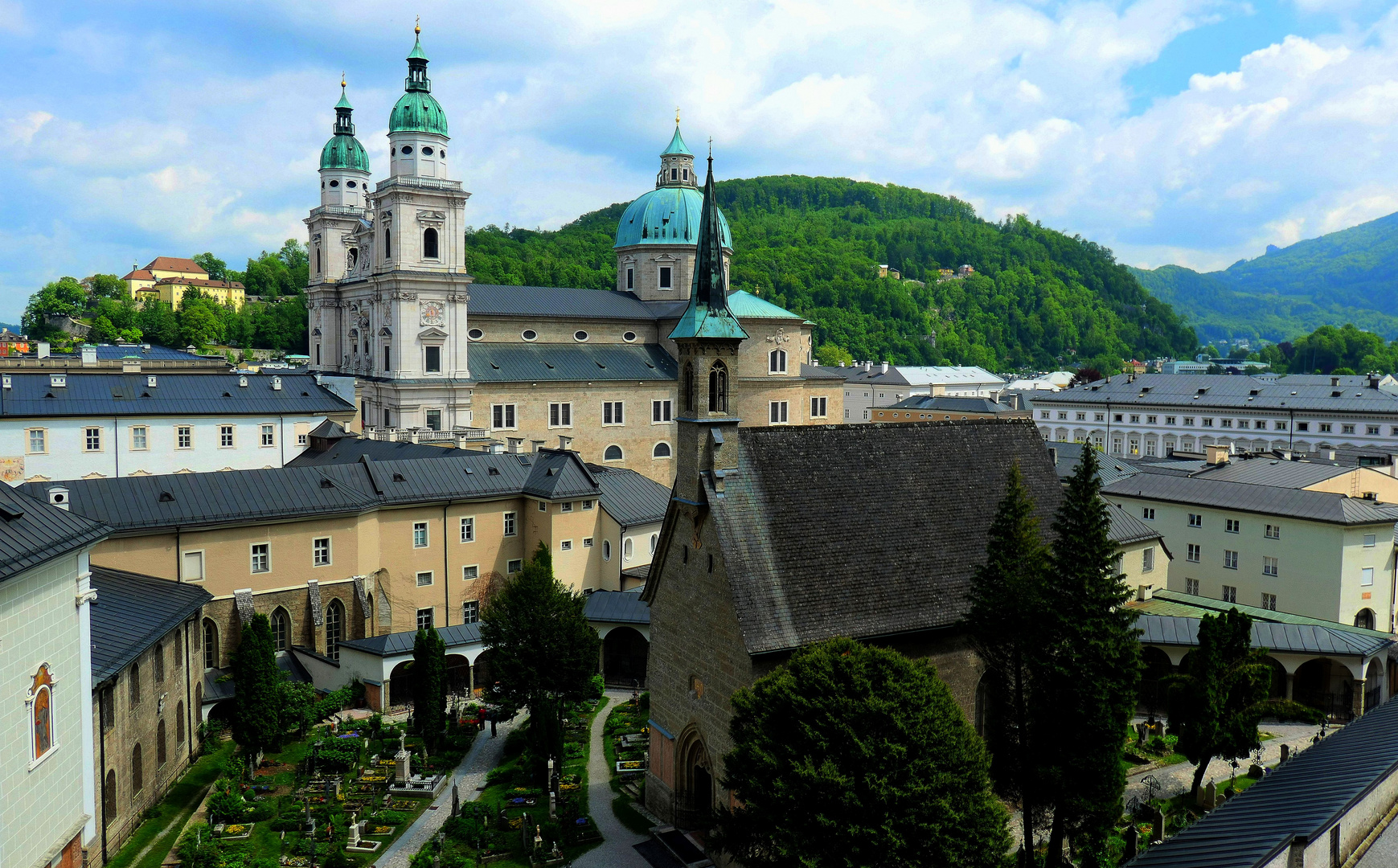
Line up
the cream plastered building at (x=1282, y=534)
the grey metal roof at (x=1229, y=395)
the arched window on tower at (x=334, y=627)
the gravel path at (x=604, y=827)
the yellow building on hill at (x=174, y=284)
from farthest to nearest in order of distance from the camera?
the yellow building on hill at (x=174, y=284), the grey metal roof at (x=1229, y=395), the cream plastered building at (x=1282, y=534), the arched window on tower at (x=334, y=627), the gravel path at (x=604, y=827)

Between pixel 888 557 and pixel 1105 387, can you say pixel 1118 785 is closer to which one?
pixel 888 557

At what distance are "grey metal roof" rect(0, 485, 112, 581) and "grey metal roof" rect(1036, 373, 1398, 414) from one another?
93916mm

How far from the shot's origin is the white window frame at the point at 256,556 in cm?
3575

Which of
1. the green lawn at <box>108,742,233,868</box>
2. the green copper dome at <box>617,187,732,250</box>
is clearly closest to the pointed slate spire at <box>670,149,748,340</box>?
the green lawn at <box>108,742,233,868</box>

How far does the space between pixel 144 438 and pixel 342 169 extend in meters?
30.8

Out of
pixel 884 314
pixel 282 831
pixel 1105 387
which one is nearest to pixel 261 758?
pixel 282 831

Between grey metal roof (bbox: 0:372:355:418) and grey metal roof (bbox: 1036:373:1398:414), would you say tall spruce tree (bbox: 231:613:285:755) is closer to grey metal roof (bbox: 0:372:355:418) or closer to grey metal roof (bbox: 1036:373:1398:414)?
grey metal roof (bbox: 0:372:355:418)

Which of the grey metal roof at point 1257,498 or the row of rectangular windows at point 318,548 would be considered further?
the grey metal roof at point 1257,498

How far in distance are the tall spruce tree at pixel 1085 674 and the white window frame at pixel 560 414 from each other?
47.1 metres

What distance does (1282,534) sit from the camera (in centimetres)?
4116


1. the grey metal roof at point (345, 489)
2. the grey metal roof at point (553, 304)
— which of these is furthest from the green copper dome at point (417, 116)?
the grey metal roof at point (345, 489)

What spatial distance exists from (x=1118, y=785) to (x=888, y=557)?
688cm

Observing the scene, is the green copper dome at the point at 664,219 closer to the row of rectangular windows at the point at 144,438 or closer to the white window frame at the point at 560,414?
the white window frame at the point at 560,414

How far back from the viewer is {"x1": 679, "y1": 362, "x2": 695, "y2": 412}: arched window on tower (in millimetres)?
23734
